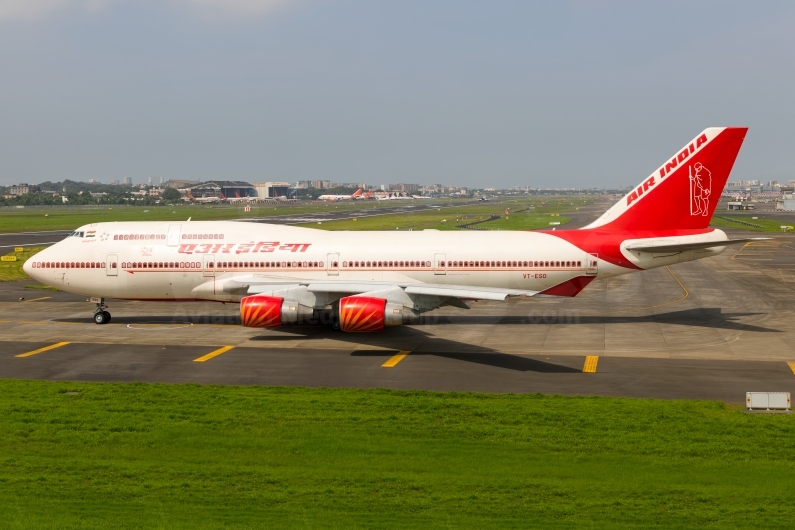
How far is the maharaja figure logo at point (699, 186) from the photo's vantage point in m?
37.5

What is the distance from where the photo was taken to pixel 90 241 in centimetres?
3919

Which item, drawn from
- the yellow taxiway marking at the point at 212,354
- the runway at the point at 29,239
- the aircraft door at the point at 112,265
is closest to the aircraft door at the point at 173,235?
the aircraft door at the point at 112,265

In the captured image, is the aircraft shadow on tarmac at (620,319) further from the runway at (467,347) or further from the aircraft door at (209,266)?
the aircraft door at (209,266)

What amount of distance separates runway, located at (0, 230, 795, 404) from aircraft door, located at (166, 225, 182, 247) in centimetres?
429

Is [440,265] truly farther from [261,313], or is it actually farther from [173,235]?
[173,235]

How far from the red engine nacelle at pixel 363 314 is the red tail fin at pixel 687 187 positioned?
14031 mm

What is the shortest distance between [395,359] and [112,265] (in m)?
16.8

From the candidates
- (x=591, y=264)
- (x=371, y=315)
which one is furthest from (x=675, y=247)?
(x=371, y=315)

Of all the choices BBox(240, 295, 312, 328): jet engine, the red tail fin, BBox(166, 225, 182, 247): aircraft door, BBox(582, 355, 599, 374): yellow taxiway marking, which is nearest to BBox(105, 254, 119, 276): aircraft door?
BBox(166, 225, 182, 247): aircraft door

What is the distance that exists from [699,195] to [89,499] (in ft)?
104

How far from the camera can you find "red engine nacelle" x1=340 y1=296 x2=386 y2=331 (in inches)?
1244

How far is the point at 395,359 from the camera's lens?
101 feet

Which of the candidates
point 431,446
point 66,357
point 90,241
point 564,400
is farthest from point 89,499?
point 90,241

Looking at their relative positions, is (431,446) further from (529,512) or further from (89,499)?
(89,499)
